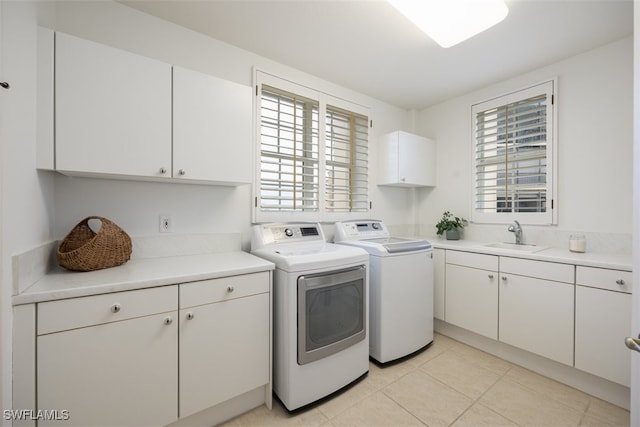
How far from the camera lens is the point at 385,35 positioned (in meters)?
1.89

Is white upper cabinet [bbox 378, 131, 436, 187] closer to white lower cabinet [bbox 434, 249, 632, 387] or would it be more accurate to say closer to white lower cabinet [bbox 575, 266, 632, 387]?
white lower cabinet [bbox 434, 249, 632, 387]

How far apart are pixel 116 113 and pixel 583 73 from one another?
10.9 feet

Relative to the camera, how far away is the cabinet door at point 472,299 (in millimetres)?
2133

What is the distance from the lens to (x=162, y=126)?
4.84 feet

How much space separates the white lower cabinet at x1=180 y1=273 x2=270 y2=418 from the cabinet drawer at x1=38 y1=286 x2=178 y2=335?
3.6 inches

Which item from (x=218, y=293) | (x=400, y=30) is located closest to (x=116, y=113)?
(x=218, y=293)

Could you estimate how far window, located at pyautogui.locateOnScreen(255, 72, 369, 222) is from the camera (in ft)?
7.18

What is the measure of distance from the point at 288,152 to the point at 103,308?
166cm

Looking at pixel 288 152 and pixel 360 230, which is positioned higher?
pixel 288 152

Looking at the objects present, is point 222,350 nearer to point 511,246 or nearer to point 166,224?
point 166,224

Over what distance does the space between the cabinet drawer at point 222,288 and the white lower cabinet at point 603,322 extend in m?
2.06

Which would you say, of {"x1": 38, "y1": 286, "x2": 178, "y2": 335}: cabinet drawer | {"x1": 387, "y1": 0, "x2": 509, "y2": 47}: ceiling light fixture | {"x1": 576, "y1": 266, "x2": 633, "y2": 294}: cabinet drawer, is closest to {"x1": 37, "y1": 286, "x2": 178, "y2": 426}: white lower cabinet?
{"x1": 38, "y1": 286, "x2": 178, "y2": 335}: cabinet drawer

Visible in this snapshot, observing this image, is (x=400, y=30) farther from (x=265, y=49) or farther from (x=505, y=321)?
(x=505, y=321)

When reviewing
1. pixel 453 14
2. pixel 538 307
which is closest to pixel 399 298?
pixel 538 307
